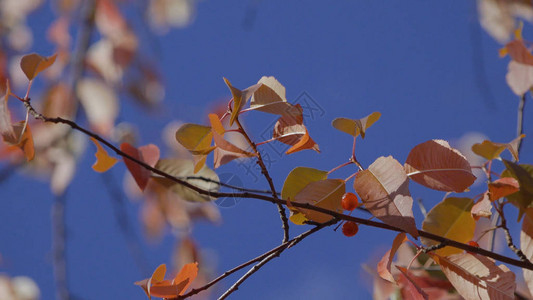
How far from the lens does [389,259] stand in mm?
481

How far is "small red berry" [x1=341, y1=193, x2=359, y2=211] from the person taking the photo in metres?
0.49

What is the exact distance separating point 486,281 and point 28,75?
1.69 feet

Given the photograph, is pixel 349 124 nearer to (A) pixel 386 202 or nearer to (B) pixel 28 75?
(A) pixel 386 202

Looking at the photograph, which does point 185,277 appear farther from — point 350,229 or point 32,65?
point 32,65

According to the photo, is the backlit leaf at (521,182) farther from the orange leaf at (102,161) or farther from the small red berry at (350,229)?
the orange leaf at (102,161)

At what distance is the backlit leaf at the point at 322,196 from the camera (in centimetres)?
47

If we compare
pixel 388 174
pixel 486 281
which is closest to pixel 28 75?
pixel 388 174

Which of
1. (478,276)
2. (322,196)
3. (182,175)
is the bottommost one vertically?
(478,276)

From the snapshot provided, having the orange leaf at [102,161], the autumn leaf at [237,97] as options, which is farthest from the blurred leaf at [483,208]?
the orange leaf at [102,161]

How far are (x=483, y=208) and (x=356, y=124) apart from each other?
158mm

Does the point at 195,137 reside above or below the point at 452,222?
above

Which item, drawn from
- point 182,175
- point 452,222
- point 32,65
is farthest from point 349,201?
point 32,65

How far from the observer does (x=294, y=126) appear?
50cm

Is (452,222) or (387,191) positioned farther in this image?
(452,222)
